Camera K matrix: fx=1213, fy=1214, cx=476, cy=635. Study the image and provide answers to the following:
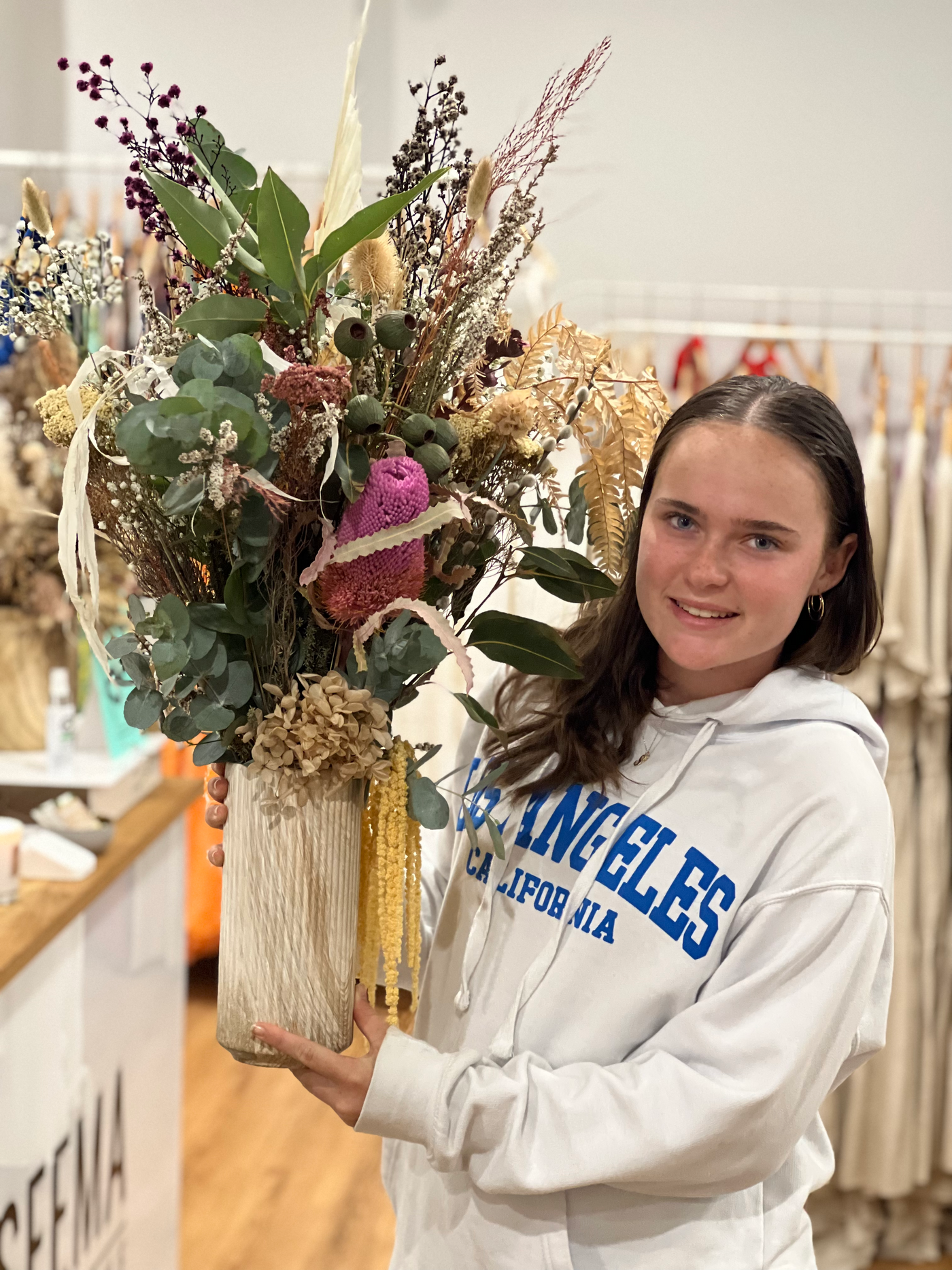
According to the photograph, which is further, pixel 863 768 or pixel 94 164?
pixel 94 164

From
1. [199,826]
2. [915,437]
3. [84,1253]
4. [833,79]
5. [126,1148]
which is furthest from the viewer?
[199,826]

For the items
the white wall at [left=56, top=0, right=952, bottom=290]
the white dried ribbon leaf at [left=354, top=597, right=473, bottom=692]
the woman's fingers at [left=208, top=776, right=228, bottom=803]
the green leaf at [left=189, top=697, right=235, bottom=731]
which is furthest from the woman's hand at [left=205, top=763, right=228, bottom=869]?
the white wall at [left=56, top=0, right=952, bottom=290]

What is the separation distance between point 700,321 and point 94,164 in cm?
Answer: 165

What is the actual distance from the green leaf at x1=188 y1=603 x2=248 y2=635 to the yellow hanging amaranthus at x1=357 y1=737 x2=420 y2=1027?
0.54ft

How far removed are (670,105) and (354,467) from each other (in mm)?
2904

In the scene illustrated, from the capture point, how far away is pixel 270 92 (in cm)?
362

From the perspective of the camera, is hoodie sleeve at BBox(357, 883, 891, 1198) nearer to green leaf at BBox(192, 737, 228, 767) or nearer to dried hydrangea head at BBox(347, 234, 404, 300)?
green leaf at BBox(192, 737, 228, 767)

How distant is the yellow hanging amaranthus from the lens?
101 centimetres

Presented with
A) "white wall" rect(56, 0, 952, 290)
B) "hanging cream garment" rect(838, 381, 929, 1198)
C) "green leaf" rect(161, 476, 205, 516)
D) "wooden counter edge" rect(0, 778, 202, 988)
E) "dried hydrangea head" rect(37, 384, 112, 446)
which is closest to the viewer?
"green leaf" rect(161, 476, 205, 516)

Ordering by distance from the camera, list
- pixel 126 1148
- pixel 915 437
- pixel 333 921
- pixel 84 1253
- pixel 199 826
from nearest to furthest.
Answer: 1. pixel 333 921
2. pixel 84 1253
3. pixel 126 1148
4. pixel 915 437
5. pixel 199 826

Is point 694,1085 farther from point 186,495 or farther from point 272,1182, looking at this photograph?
point 272,1182

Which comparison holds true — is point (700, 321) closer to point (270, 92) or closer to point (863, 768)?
point (270, 92)

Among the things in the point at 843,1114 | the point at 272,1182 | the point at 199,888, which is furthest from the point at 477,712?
the point at 199,888

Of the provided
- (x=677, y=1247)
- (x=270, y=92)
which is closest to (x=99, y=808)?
(x=677, y=1247)
